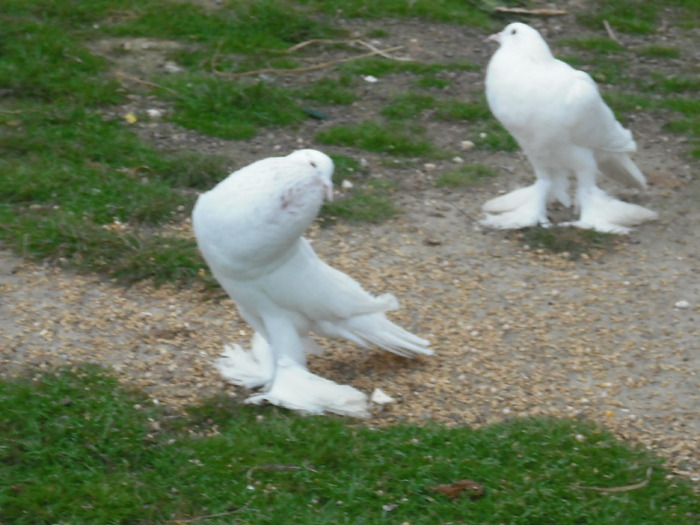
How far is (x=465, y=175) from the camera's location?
22.9 feet

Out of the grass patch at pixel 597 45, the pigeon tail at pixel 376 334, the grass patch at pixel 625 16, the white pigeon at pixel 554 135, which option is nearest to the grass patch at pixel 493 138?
the white pigeon at pixel 554 135

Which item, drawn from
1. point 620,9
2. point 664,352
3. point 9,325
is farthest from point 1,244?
point 620,9

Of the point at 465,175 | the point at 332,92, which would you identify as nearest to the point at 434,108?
the point at 332,92

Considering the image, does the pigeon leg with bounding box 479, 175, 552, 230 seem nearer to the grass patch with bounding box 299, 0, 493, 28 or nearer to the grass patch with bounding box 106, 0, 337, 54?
the grass patch with bounding box 106, 0, 337, 54

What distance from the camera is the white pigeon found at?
19.3 ft

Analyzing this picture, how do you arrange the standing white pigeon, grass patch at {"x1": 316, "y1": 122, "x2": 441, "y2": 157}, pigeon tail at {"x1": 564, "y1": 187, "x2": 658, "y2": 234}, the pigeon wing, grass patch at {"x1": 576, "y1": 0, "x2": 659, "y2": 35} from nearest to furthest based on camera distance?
the standing white pigeon < the pigeon wing < pigeon tail at {"x1": 564, "y1": 187, "x2": 658, "y2": 234} < grass patch at {"x1": 316, "y1": 122, "x2": 441, "y2": 157} < grass patch at {"x1": 576, "y1": 0, "x2": 659, "y2": 35}

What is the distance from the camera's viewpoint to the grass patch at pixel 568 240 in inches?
239

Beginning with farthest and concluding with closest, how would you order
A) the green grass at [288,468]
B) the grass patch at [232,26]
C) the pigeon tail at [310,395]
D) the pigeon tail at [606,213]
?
the grass patch at [232,26]
the pigeon tail at [606,213]
the pigeon tail at [310,395]
the green grass at [288,468]

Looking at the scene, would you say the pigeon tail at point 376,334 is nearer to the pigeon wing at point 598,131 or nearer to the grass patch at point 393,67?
the pigeon wing at point 598,131

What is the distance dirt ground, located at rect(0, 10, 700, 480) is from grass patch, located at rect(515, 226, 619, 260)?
0.19 ft

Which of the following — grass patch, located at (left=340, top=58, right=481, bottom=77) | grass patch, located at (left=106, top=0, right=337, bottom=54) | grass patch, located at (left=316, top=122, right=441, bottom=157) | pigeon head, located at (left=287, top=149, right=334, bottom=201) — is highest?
pigeon head, located at (left=287, top=149, right=334, bottom=201)

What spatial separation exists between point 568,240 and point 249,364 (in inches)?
89.7

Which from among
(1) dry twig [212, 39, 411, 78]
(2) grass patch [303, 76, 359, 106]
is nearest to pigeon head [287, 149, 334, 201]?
(2) grass patch [303, 76, 359, 106]

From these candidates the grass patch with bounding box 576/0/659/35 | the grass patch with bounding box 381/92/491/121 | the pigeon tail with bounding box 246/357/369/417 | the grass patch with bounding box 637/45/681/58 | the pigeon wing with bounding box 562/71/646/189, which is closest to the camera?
the pigeon tail with bounding box 246/357/369/417
